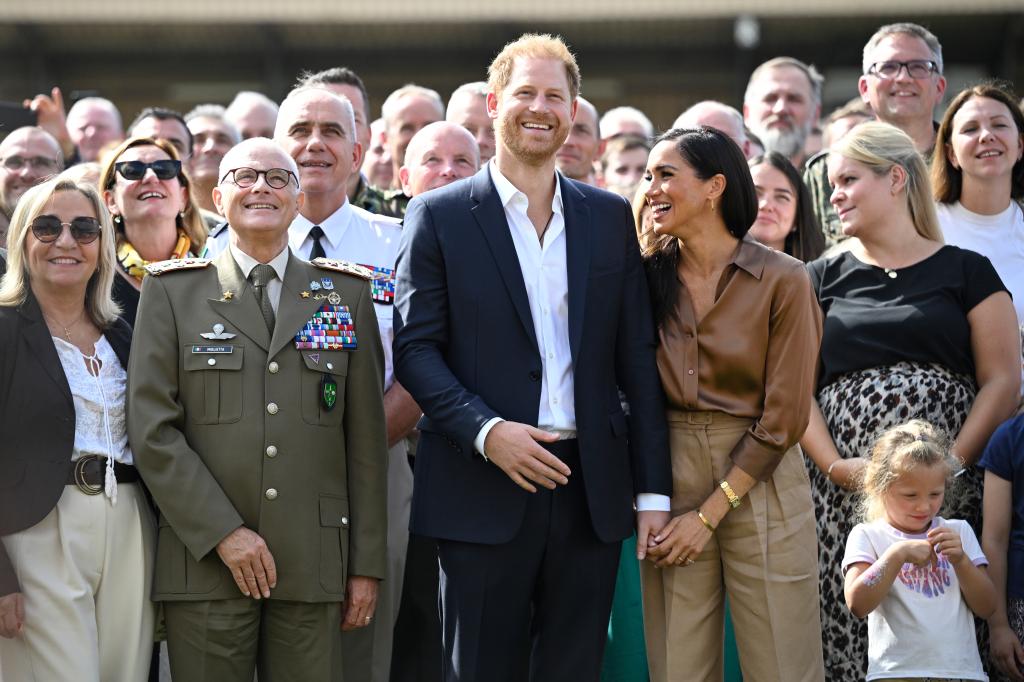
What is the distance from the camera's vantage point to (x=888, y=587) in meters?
4.39

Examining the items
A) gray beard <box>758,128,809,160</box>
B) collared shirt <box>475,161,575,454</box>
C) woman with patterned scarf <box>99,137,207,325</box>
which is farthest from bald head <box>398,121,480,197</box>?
gray beard <box>758,128,809,160</box>

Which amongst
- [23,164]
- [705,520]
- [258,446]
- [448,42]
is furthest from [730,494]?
[448,42]

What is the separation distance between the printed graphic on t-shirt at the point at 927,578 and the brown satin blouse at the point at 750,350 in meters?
0.74

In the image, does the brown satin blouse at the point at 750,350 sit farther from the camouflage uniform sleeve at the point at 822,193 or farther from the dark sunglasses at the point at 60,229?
the camouflage uniform sleeve at the point at 822,193

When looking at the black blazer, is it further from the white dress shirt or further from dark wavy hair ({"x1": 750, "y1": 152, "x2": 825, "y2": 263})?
dark wavy hair ({"x1": 750, "y1": 152, "x2": 825, "y2": 263})

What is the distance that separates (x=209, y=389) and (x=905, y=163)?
2.65 m

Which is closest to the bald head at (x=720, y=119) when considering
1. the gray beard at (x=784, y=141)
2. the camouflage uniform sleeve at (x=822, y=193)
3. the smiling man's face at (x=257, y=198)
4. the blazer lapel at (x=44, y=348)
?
the camouflage uniform sleeve at (x=822, y=193)

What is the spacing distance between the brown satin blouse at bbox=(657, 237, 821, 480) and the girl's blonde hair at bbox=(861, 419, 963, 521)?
1.69ft

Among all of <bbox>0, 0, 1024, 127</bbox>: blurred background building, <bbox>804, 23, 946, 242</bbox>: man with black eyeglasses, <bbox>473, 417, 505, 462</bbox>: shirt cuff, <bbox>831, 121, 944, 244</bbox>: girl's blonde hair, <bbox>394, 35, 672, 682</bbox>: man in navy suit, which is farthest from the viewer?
<bbox>0, 0, 1024, 127</bbox>: blurred background building

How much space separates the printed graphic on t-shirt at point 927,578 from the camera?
14.6 ft

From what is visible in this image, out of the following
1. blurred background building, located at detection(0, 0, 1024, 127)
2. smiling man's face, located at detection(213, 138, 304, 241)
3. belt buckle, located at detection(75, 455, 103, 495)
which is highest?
blurred background building, located at detection(0, 0, 1024, 127)

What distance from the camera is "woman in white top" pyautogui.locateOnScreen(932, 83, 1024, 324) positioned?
18.0 feet

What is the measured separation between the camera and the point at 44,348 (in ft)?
13.5

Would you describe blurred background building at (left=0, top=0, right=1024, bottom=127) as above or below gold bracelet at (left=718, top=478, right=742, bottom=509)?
above
